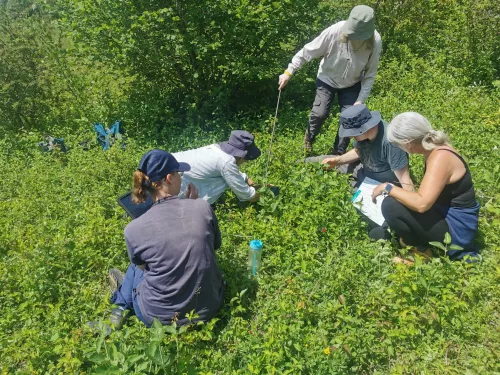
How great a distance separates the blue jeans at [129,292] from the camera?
299 centimetres

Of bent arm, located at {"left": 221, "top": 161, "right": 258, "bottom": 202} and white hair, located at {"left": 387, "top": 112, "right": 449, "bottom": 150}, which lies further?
bent arm, located at {"left": 221, "top": 161, "right": 258, "bottom": 202}

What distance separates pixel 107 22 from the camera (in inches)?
208

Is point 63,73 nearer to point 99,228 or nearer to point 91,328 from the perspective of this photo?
point 99,228

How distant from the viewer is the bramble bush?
8.21 feet

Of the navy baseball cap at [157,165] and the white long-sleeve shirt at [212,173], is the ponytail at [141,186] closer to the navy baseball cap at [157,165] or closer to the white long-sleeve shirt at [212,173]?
the navy baseball cap at [157,165]

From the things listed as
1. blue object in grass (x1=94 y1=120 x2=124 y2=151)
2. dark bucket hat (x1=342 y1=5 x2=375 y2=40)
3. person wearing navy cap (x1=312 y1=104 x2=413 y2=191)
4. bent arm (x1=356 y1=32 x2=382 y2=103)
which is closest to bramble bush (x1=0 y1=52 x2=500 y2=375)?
person wearing navy cap (x1=312 y1=104 x2=413 y2=191)

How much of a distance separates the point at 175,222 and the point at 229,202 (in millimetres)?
1652

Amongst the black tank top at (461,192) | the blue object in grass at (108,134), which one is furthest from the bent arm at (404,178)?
the blue object in grass at (108,134)

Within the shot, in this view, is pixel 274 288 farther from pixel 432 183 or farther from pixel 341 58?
pixel 341 58

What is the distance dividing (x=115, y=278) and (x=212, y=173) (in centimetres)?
130

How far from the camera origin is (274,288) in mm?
3156

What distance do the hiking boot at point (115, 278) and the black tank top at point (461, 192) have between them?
9.37ft

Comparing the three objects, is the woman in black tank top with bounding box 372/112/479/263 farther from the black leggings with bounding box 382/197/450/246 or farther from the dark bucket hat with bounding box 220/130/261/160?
the dark bucket hat with bounding box 220/130/261/160

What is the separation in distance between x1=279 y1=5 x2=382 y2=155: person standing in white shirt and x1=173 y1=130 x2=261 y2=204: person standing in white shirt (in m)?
1.22
